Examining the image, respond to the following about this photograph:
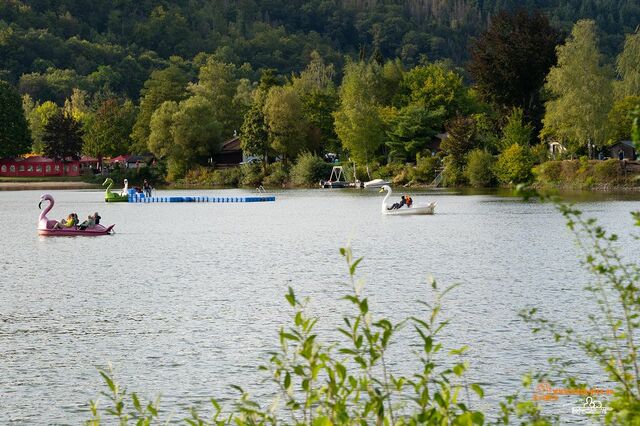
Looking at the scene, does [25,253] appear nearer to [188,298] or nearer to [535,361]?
[188,298]

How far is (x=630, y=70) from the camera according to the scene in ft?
404

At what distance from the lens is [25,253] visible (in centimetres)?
5216

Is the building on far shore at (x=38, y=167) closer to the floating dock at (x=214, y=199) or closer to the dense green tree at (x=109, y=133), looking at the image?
the dense green tree at (x=109, y=133)

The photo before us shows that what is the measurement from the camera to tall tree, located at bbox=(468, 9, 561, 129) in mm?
117875

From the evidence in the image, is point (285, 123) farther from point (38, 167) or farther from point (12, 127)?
point (38, 167)

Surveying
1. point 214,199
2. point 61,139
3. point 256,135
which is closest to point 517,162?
point 214,199

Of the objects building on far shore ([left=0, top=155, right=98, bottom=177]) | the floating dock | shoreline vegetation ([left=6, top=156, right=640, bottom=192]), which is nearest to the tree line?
shoreline vegetation ([left=6, top=156, right=640, bottom=192])

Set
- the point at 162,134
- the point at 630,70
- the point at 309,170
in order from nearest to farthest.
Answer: the point at 630,70 < the point at 309,170 < the point at 162,134

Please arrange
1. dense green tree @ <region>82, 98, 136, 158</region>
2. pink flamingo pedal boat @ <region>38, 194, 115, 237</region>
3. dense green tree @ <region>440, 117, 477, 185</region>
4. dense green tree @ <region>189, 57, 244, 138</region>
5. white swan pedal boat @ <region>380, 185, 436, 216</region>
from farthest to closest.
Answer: dense green tree @ <region>82, 98, 136, 158</region> → dense green tree @ <region>189, 57, 244, 138</region> → dense green tree @ <region>440, 117, 477, 185</region> → white swan pedal boat @ <region>380, 185, 436, 216</region> → pink flamingo pedal boat @ <region>38, 194, 115, 237</region>

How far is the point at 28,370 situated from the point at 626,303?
14.7 meters

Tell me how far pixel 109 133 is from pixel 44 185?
1755 centimetres

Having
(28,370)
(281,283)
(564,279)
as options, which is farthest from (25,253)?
(28,370)

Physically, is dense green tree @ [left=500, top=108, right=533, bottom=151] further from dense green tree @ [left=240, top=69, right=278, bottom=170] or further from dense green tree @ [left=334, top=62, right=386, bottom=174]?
dense green tree @ [left=240, top=69, right=278, bottom=170]

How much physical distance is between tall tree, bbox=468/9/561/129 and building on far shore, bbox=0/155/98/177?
73.6m
